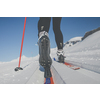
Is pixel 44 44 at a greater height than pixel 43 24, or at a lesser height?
lesser

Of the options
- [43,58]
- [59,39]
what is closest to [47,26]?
[43,58]

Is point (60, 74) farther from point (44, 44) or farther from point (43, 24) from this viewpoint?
point (43, 24)

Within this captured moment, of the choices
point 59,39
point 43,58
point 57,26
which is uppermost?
point 57,26

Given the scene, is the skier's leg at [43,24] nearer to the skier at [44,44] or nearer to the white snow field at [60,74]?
the skier at [44,44]

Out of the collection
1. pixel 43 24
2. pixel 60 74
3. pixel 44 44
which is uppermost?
pixel 43 24

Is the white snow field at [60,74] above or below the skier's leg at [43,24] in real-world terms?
below

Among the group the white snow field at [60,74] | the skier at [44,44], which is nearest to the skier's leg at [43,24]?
the skier at [44,44]

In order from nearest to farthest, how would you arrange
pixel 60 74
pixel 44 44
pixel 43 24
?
pixel 60 74, pixel 44 44, pixel 43 24

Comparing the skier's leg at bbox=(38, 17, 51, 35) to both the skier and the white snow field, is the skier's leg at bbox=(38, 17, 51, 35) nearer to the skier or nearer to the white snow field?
the skier

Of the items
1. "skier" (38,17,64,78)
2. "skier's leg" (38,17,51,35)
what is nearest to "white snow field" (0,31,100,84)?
"skier" (38,17,64,78)

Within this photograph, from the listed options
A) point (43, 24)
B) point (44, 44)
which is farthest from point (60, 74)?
point (43, 24)
